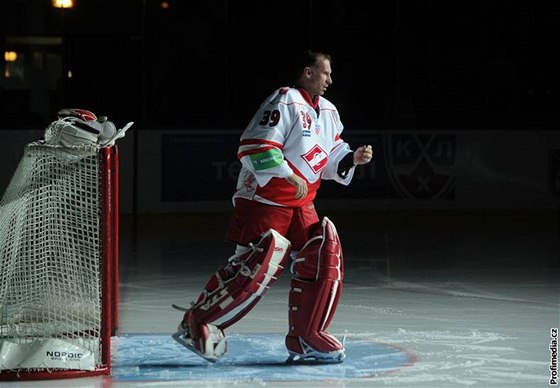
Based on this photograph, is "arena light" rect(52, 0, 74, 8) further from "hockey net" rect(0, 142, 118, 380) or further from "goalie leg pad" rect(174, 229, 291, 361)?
"goalie leg pad" rect(174, 229, 291, 361)

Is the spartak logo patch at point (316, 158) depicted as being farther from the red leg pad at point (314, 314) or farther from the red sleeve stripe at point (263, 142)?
the red leg pad at point (314, 314)

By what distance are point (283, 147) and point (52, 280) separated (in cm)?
116

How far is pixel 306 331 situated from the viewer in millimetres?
6023

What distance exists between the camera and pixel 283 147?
6.02 meters

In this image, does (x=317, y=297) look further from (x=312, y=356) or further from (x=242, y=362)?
(x=242, y=362)

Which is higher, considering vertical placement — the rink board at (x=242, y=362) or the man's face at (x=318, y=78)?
the man's face at (x=318, y=78)

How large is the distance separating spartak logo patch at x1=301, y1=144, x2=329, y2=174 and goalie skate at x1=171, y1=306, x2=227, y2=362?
32.9 inches

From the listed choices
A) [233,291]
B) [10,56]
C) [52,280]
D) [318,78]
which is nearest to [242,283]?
[233,291]

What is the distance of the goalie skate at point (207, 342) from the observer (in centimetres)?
592

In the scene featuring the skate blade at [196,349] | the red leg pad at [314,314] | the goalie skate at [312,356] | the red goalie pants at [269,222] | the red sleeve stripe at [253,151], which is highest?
the red sleeve stripe at [253,151]

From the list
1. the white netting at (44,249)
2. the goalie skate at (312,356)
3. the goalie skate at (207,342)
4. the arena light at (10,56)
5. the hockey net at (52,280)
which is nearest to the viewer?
the hockey net at (52,280)

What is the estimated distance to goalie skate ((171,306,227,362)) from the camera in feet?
19.4

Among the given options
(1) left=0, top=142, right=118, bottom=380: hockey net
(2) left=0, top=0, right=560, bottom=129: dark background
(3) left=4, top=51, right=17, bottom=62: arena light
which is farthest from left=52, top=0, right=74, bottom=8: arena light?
(1) left=0, top=142, right=118, bottom=380: hockey net

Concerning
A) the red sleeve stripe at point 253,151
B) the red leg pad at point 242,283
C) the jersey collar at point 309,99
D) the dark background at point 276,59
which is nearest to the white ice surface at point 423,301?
the red leg pad at point 242,283
